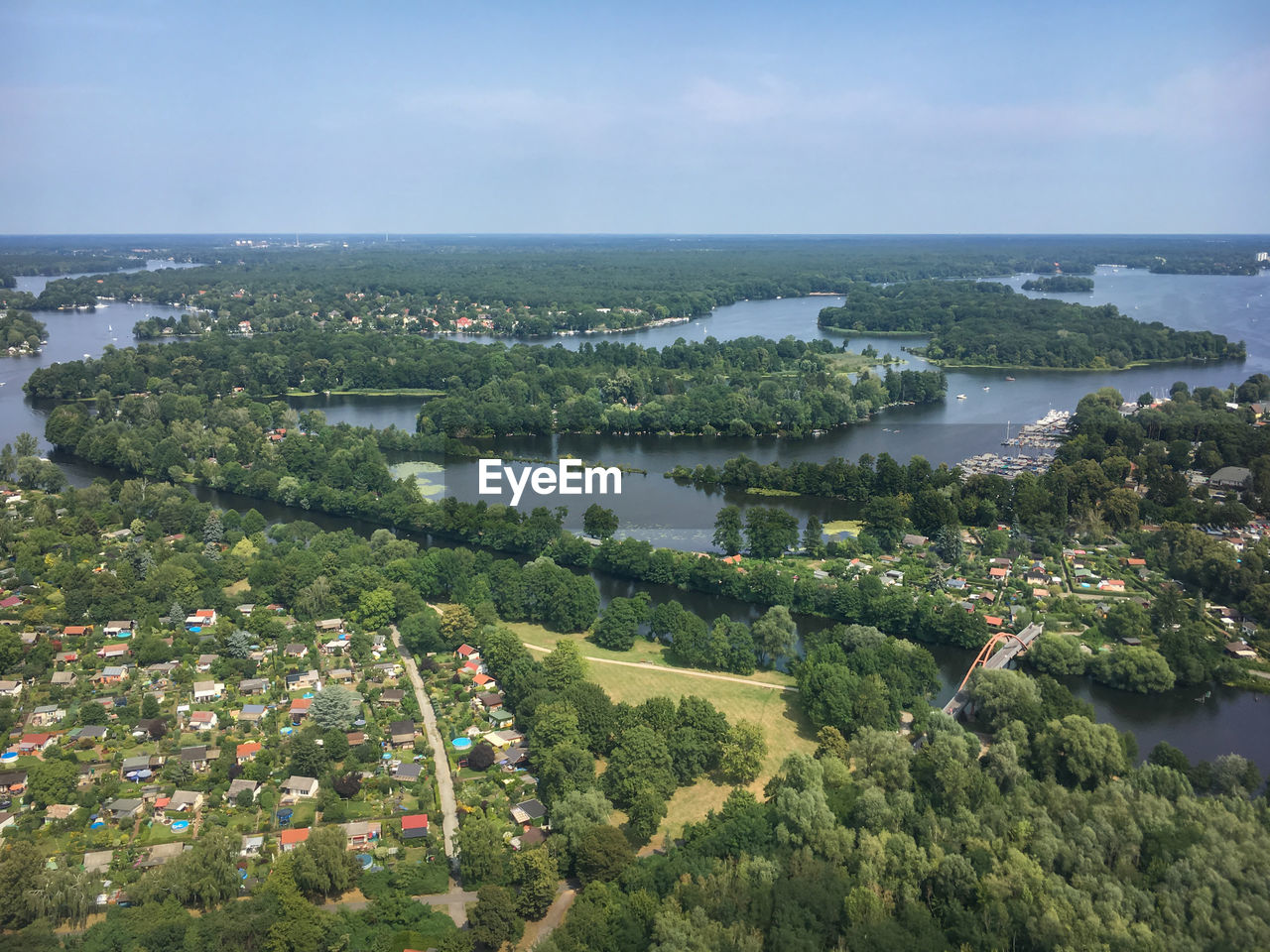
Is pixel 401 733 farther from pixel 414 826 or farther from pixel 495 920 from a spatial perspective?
pixel 495 920

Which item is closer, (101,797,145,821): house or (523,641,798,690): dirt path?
(101,797,145,821): house

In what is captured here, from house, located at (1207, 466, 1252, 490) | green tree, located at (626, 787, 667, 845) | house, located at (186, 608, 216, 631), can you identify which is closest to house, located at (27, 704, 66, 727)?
house, located at (186, 608, 216, 631)

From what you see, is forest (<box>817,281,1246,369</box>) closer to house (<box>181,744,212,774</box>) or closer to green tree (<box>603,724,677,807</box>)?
green tree (<box>603,724,677,807</box>)

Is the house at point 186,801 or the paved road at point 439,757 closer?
the paved road at point 439,757

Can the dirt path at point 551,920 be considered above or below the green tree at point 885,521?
below

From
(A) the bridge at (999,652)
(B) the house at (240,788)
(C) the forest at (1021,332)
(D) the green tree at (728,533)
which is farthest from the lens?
(C) the forest at (1021,332)

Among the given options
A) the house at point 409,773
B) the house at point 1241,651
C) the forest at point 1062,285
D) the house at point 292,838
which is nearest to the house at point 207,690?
the house at point 409,773

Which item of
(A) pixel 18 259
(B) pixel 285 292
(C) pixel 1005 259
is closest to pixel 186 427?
(B) pixel 285 292

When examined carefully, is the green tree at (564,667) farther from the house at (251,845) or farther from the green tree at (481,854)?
the house at (251,845)
